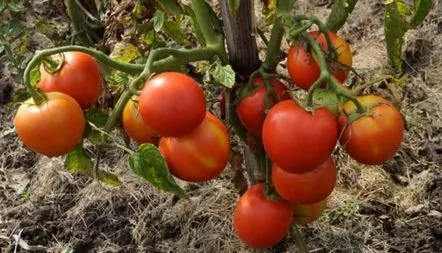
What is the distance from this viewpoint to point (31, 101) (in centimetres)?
118

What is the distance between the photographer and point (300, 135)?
3.67ft

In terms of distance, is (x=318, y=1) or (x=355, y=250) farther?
(x=318, y=1)

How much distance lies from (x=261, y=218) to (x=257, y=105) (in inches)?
9.4

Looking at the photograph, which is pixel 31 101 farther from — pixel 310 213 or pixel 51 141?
pixel 310 213

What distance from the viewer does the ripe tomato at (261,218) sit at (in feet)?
4.65

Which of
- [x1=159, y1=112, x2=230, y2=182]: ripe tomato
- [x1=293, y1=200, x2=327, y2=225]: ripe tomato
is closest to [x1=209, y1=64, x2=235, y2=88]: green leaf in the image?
[x1=159, y1=112, x2=230, y2=182]: ripe tomato

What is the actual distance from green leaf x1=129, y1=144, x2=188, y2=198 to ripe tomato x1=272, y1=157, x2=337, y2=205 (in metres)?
0.20

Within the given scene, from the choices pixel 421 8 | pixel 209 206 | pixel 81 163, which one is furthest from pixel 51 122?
pixel 209 206

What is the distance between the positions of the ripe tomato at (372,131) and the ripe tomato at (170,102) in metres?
0.25

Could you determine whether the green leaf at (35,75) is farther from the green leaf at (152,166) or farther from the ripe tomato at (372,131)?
the ripe tomato at (372,131)

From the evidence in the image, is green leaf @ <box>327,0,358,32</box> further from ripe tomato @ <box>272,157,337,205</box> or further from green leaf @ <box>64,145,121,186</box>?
green leaf @ <box>64,145,121,186</box>

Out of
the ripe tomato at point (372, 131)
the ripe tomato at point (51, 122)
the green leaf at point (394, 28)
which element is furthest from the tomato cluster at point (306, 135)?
the ripe tomato at point (51, 122)

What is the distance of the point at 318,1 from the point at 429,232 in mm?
1091

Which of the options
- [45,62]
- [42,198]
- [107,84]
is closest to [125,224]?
[42,198]
